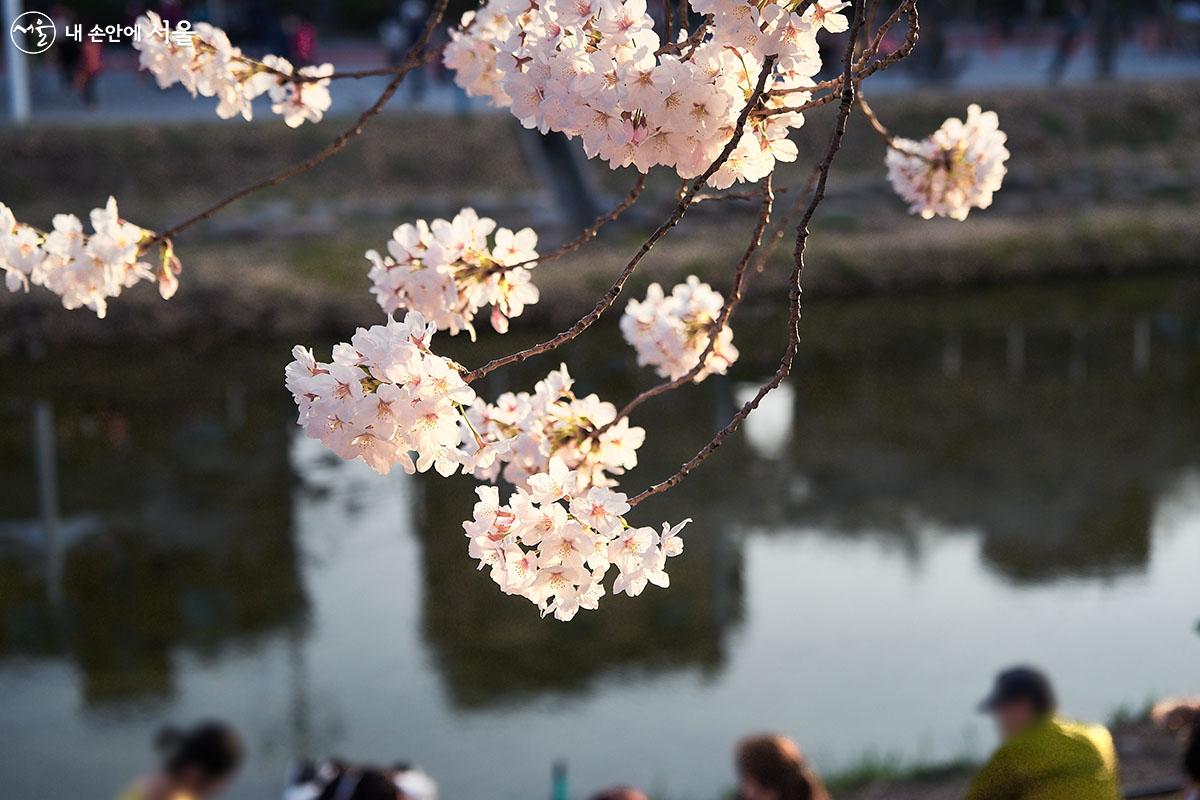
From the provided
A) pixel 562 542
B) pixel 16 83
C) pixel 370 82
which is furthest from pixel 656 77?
pixel 370 82

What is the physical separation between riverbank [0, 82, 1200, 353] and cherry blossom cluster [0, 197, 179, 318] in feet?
25.4

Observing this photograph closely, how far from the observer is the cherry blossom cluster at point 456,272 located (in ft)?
6.00

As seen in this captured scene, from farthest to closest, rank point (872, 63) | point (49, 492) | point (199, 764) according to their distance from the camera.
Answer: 1. point (49, 492)
2. point (199, 764)
3. point (872, 63)

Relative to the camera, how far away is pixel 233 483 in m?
7.70

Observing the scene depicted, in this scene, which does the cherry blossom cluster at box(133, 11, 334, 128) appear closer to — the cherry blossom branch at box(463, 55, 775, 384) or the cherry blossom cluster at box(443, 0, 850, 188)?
the cherry blossom cluster at box(443, 0, 850, 188)

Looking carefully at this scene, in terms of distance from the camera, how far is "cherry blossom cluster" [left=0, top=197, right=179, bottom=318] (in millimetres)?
1953

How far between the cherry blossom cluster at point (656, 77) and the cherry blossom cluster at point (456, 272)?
0.32 m

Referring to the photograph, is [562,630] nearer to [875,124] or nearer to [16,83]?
[875,124]

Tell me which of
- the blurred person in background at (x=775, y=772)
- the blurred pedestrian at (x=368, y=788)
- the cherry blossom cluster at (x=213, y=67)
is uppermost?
the cherry blossom cluster at (x=213, y=67)

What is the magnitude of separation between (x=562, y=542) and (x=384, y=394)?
228 millimetres

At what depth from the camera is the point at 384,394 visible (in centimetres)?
144

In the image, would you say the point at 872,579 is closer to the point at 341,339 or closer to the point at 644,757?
the point at 644,757

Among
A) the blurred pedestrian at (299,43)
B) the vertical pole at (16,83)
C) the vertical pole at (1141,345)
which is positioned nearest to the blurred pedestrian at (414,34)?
the blurred pedestrian at (299,43)

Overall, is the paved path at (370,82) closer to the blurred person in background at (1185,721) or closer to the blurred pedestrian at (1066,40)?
the blurred pedestrian at (1066,40)
